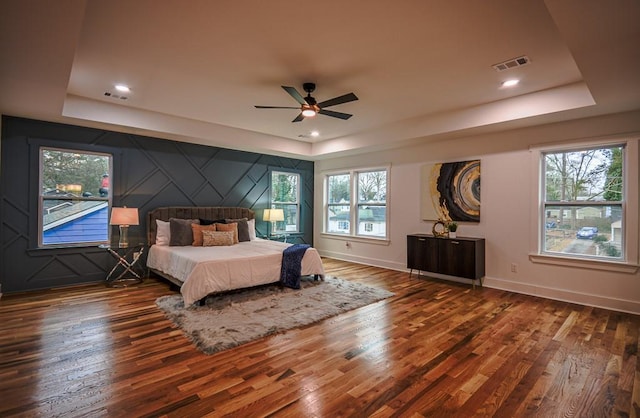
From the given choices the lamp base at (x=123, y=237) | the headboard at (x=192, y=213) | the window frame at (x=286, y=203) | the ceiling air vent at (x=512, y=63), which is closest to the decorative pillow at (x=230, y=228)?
the headboard at (x=192, y=213)

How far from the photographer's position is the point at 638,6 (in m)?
1.92

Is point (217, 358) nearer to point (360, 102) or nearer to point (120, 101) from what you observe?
point (360, 102)

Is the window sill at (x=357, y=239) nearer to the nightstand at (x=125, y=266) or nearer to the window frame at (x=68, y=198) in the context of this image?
the nightstand at (x=125, y=266)

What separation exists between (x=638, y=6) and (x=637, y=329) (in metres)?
3.12

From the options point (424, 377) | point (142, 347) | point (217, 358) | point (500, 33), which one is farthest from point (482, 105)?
point (142, 347)

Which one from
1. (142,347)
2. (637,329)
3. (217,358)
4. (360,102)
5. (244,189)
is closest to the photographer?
(217,358)

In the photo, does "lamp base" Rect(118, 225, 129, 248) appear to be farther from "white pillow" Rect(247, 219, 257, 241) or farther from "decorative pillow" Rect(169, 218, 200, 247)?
"white pillow" Rect(247, 219, 257, 241)

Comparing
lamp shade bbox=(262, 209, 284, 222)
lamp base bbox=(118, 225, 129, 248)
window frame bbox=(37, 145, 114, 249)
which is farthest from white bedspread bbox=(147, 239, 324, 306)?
lamp shade bbox=(262, 209, 284, 222)

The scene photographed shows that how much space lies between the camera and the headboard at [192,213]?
18.0ft

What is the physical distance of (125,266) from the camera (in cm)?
518

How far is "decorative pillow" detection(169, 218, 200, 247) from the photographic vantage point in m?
5.25

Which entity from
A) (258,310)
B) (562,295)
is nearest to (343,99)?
(258,310)

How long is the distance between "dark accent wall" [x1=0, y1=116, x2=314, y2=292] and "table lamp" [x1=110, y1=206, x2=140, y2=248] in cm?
35

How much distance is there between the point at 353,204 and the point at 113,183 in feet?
15.1
